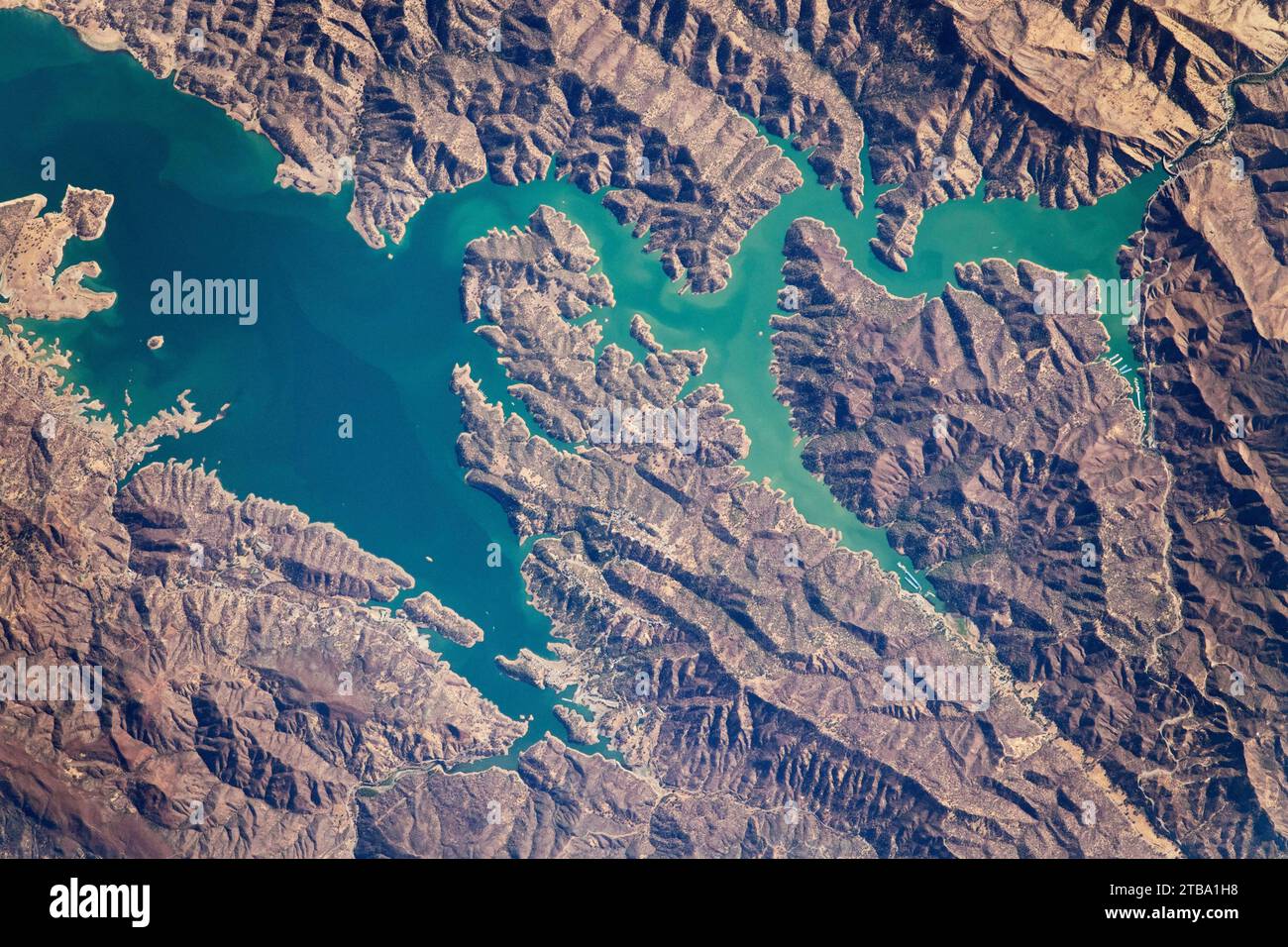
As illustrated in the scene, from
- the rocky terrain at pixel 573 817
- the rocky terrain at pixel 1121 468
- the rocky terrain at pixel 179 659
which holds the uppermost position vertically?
the rocky terrain at pixel 1121 468

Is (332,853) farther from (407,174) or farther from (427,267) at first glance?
(407,174)

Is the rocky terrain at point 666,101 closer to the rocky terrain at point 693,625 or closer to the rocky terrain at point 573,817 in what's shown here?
the rocky terrain at point 693,625

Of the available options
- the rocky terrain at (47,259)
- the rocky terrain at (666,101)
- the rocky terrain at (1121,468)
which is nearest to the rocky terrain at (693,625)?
the rocky terrain at (1121,468)

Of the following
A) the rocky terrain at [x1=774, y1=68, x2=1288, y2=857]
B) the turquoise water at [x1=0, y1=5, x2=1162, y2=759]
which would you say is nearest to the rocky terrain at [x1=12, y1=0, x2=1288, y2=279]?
the turquoise water at [x1=0, y1=5, x2=1162, y2=759]

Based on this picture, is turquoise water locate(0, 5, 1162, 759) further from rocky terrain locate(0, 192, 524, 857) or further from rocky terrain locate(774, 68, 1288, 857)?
rocky terrain locate(774, 68, 1288, 857)

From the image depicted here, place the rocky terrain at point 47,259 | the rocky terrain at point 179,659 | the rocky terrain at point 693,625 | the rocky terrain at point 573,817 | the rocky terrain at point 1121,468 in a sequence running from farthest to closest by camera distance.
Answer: the rocky terrain at point 573,817 < the rocky terrain at point 693,625 < the rocky terrain at point 47,259 < the rocky terrain at point 1121,468 < the rocky terrain at point 179,659

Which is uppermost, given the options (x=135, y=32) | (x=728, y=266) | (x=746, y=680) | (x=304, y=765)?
(x=135, y=32)

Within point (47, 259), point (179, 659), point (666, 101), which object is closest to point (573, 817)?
point (179, 659)

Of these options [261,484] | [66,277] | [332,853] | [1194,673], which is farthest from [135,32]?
[1194,673]
